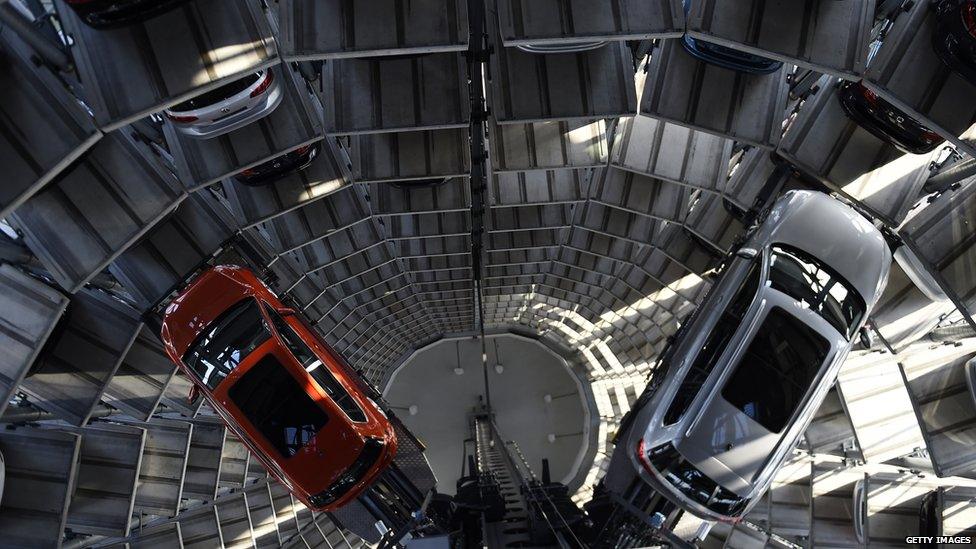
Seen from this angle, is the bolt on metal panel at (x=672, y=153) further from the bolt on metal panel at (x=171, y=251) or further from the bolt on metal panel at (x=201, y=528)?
the bolt on metal panel at (x=201, y=528)

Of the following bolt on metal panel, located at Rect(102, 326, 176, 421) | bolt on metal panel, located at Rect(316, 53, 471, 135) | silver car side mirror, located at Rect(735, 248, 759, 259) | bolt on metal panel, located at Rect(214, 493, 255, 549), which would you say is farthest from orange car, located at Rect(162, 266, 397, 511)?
bolt on metal panel, located at Rect(214, 493, 255, 549)

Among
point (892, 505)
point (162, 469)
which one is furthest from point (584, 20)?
point (162, 469)

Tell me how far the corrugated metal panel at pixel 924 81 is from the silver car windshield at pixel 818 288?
6.68 feet

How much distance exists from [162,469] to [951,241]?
12.6 m

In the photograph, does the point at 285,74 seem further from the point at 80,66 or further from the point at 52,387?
the point at 52,387

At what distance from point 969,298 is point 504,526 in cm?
599

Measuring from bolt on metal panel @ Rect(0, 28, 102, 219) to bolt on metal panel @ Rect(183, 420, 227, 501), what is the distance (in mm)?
8305

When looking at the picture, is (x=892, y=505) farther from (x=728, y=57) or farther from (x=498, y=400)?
(x=498, y=400)

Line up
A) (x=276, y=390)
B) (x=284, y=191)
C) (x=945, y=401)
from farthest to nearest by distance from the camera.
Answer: (x=284, y=191), (x=945, y=401), (x=276, y=390)

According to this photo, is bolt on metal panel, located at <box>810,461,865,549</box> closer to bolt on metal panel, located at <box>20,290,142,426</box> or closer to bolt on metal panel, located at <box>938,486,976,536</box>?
bolt on metal panel, located at <box>938,486,976,536</box>

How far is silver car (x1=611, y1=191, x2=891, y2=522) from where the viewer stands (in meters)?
7.87

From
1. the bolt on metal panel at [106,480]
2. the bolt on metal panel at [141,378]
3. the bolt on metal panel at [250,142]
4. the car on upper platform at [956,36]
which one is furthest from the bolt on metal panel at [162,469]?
the car on upper platform at [956,36]

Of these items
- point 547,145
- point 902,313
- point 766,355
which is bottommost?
point 766,355

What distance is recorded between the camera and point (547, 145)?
10352 mm
